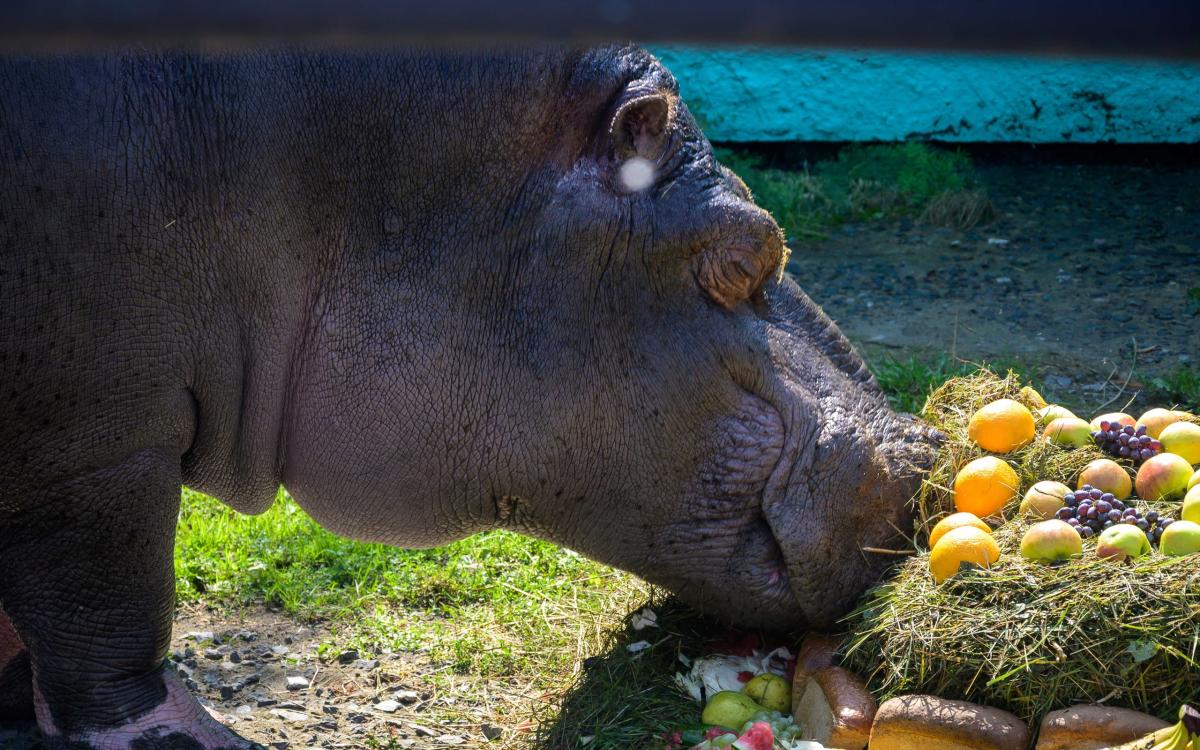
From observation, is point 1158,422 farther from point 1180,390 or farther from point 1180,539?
point 1180,390

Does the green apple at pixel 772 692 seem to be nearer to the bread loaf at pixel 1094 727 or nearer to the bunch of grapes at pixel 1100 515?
the bread loaf at pixel 1094 727

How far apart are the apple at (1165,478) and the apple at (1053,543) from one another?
15.5 inches

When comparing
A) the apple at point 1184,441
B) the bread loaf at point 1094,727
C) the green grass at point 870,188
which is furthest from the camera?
the green grass at point 870,188

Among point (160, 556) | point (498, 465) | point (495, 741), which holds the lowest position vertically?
point (495, 741)

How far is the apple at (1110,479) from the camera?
3564mm

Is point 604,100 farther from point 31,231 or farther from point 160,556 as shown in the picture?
point 160,556

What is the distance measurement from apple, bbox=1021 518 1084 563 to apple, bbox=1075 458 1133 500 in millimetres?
344

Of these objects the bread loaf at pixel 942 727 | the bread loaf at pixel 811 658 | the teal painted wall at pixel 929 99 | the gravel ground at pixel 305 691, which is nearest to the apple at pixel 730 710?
the bread loaf at pixel 811 658

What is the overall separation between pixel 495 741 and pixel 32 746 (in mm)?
1297

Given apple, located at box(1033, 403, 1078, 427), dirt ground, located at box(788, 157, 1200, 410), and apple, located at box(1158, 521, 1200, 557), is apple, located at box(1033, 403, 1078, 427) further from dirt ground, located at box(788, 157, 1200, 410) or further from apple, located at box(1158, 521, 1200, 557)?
dirt ground, located at box(788, 157, 1200, 410)

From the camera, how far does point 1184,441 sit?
3729mm

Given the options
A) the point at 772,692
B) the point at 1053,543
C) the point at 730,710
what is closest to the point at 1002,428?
the point at 1053,543

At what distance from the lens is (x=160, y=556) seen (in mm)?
3082

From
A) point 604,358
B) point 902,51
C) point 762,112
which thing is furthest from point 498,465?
point 762,112
